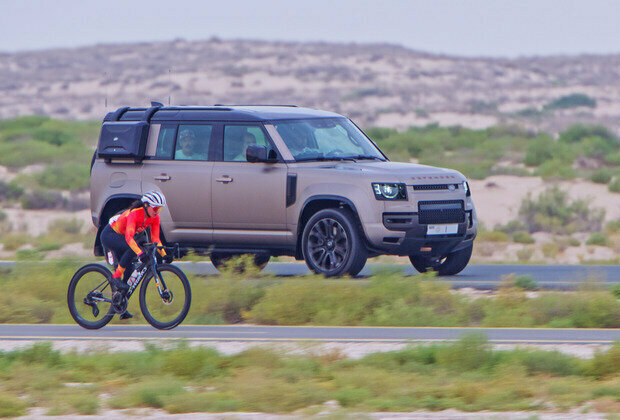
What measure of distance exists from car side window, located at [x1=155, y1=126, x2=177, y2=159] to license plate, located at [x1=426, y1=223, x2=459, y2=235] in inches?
141

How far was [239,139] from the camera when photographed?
51.6 feet

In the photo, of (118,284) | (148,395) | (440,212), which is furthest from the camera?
(440,212)

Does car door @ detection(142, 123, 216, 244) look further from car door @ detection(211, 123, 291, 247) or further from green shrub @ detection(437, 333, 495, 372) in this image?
green shrub @ detection(437, 333, 495, 372)

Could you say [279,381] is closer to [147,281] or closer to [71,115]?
[147,281]

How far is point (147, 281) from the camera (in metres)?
12.4

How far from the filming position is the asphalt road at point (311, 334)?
11828 mm

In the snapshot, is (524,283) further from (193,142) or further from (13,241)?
(13,241)

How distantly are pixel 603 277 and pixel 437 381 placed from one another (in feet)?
24.3

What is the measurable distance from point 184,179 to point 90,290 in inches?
130

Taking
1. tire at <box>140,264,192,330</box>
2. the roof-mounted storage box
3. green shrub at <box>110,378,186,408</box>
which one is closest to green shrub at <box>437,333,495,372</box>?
green shrub at <box>110,378,186,408</box>

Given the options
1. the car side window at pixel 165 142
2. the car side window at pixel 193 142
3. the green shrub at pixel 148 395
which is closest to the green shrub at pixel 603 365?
the green shrub at pixel 148 395

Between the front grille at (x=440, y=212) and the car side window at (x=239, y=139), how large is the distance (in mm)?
2229

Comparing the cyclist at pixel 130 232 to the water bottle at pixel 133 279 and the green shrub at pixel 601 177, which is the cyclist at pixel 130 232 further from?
the green shrub at pixel 601 177

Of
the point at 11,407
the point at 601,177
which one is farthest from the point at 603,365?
the point at 601,177
